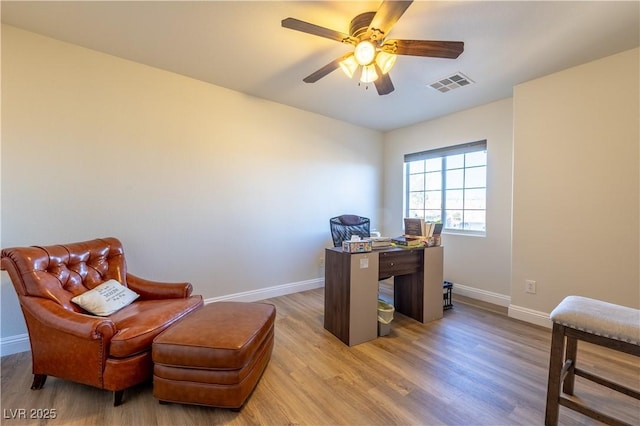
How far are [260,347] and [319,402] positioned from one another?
51cm

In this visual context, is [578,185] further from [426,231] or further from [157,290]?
[157,290]

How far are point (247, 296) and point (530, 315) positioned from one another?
3170 millimetres

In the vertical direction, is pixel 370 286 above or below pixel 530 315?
above

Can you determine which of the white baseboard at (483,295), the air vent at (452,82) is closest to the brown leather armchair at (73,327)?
the air vent at (452,82)

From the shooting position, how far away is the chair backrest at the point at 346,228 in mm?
3494

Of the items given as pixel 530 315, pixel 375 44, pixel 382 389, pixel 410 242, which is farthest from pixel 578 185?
pixel 382 389

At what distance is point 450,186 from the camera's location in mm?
3896

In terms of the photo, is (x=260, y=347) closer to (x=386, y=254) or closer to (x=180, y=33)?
(x=386, y=254)

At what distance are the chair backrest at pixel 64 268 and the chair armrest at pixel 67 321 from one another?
2.3 inches

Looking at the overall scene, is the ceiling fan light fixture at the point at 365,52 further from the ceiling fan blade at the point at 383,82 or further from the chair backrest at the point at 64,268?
the chair backrest at the point at 64,268

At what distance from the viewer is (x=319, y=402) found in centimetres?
163

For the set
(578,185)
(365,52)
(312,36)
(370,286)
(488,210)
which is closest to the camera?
(365,52)

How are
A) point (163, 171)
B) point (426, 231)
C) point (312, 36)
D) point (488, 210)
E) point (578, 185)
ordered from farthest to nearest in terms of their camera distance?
point (488, 210) → point (426, 231) → point (163, 171) → point (578, 185) → point (312, 36)

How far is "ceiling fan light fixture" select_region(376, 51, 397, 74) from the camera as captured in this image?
1.91 meters
